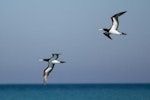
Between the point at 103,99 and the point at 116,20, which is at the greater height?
the point at 116,20

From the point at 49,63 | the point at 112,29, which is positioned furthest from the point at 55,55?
the point at 112,29

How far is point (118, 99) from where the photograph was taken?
28844 mm

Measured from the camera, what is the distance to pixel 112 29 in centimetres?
1559

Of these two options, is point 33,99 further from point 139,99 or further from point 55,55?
point 55,55

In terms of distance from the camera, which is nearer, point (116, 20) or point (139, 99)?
point (116, 20)

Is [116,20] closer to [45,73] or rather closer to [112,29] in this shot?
[112,29]

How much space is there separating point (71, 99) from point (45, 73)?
14.0m

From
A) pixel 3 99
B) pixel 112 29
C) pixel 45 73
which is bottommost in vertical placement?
pixel 3 99

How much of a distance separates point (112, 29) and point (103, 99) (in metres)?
14.6

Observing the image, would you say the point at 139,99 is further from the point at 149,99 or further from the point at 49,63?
the point at 49,63

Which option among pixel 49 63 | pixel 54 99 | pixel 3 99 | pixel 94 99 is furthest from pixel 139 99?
pixel 49 63

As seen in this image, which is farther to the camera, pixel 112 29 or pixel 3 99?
pixel 3 99

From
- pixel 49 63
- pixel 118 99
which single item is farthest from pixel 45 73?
pixel 118 99

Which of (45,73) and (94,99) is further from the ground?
(45,73)
